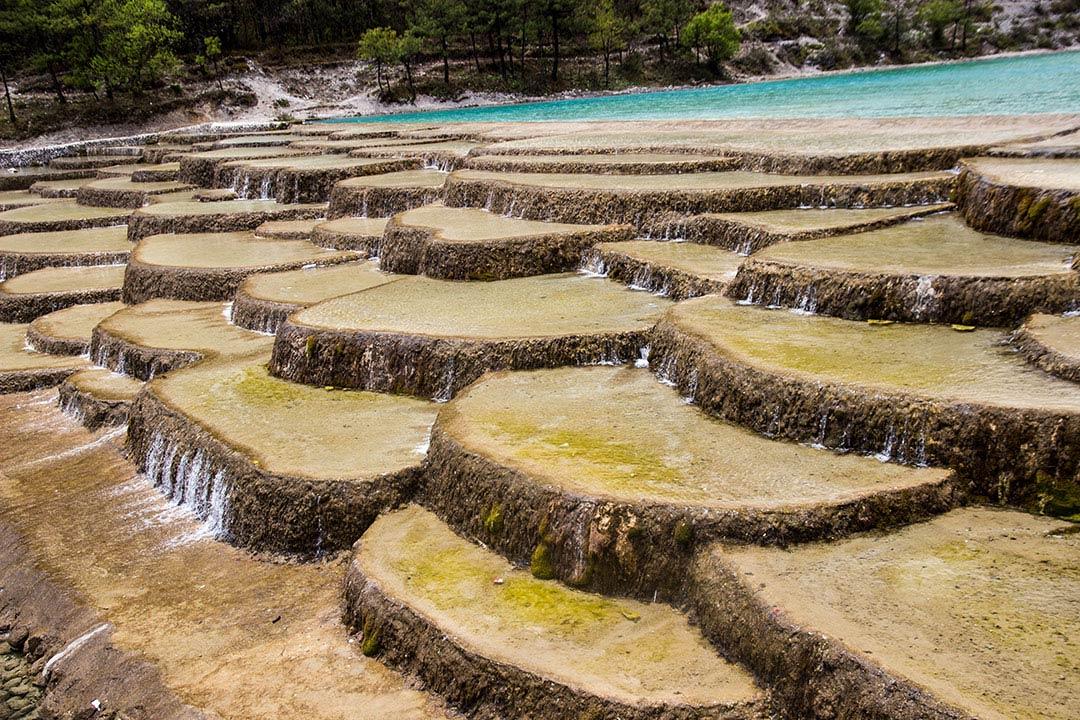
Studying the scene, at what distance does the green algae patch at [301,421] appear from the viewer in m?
9.60

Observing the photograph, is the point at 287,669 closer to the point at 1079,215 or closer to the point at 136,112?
the point at 1079,215

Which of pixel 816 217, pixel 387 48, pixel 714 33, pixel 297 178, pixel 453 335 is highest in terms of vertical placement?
pixel 714 33

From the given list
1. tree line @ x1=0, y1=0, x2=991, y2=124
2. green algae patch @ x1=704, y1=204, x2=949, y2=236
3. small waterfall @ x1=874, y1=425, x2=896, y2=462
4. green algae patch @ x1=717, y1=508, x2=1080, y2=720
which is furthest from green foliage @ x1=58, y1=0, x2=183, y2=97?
green algae patch @ x1=717, y1=508, x2=1080, y2=720

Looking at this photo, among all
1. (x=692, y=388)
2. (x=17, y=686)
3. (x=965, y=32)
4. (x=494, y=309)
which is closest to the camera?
(x=17, y=686)

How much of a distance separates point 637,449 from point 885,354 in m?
2.57

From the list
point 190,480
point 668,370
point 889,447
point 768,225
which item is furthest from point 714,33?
point 889,447

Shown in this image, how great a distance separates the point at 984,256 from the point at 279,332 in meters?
8.43

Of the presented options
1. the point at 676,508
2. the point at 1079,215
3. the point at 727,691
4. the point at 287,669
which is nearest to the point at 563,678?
the point at 727,691

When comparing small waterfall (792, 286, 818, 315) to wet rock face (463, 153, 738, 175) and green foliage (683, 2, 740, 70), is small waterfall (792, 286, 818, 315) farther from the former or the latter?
green foliage (683, 2, 740, 70)

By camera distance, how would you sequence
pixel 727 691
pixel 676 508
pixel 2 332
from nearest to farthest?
1. pixel 727 691
2. pixel 676 508
3. pixel 2 332

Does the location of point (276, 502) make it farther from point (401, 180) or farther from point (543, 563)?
point (401, 180)

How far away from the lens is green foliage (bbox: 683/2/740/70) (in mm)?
81188

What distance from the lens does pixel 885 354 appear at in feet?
29.8

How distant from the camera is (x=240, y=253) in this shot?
61.4 ft
